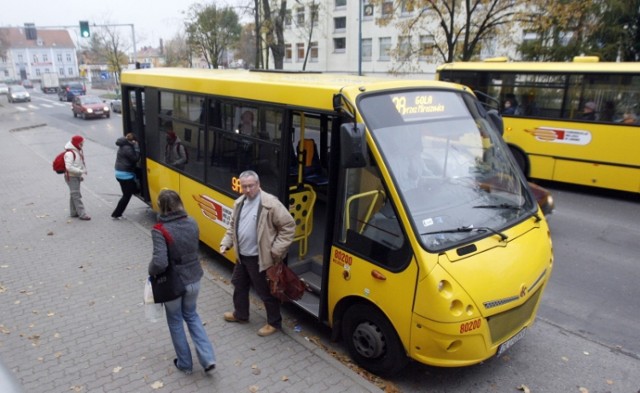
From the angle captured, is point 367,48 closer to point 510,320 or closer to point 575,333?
point 575,333

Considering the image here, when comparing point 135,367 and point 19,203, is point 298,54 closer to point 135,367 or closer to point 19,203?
point 19,203

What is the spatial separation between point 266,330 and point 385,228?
192cm

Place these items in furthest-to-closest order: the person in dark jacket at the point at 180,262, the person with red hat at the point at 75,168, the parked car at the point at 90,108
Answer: the parked car at the point at 90,108 → the person with red hat at the point at 75,168 → the person in dark jacket at the point at 180,262

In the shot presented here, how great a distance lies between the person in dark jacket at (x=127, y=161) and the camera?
349 inches

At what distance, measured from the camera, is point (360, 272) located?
14.5 ft

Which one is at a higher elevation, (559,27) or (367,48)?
(367,48)

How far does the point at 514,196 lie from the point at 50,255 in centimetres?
680

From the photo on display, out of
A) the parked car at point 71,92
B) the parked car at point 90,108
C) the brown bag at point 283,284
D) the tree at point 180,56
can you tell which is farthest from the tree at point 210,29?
the brown bag at point 283,284

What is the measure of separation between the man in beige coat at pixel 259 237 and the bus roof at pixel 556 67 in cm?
954

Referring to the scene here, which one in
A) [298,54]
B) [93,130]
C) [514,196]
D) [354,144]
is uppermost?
[298,54]

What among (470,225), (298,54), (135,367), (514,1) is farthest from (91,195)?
(298,54)

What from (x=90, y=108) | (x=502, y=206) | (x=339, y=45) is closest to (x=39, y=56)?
(x=339, y=45)

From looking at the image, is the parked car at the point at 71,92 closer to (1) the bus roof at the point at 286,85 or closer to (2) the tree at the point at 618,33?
(2) the tree at the point at 618,33

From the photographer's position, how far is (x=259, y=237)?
15.7 ft
